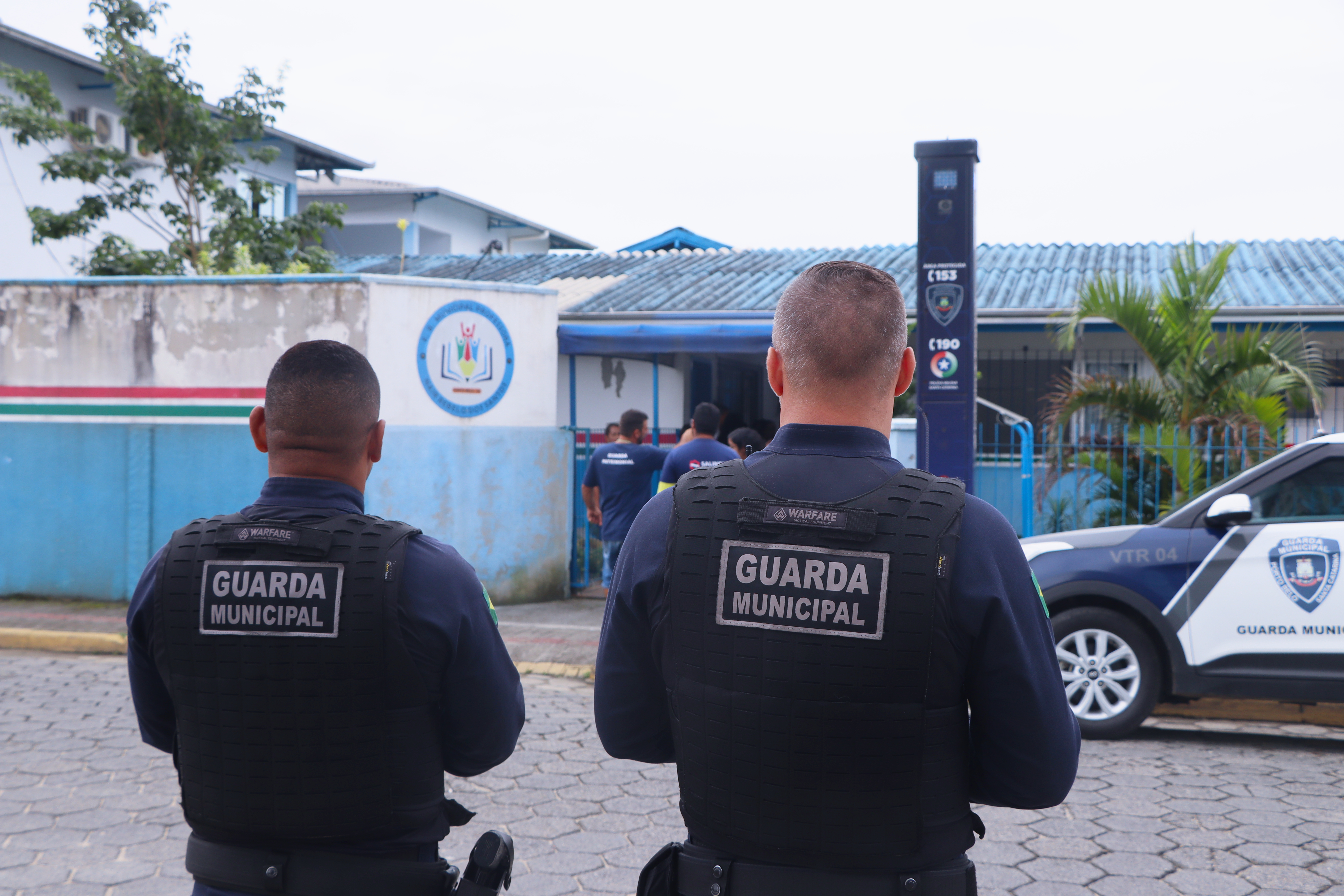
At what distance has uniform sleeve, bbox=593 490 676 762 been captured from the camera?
2006mm

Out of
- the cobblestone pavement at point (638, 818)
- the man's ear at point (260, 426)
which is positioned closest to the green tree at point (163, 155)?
the cobblestone pavement at point (638, 818)

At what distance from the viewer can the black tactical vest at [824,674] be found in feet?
5.85

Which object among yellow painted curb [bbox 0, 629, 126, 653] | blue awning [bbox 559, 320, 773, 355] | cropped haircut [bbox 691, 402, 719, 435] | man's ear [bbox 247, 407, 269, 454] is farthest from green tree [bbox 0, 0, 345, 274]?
man's ear [bbox 247, 407, 269, 454]

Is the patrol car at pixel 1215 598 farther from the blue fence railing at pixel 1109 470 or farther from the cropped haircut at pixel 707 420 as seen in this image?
the cropped haircut at pixel 707 420

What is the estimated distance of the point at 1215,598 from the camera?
618 centimetres

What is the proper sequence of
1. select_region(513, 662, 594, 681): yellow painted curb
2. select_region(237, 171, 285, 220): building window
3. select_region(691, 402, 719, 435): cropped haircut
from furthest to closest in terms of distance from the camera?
1. select_region(237, 171, 285, 220): building window
2. select_region(691, 402, 719, 435): cropped haircut
3. select_region(513, 662, 594, 681): yellow painted curb

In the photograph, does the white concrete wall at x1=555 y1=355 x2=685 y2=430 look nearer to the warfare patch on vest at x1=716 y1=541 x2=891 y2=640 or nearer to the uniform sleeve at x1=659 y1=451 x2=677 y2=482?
the uniform sleeve at x1=659 y1=451 x2=677 y2=482

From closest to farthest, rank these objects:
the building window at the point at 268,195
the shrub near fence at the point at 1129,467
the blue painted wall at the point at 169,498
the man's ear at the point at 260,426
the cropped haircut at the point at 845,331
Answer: the cropped haircut at the point at 845,331, the man's ear at the point at 260,426, the shrub near fence at the point at 1129,467, the blue painted wall at the point at 169,498, the building window at the point at 268,195

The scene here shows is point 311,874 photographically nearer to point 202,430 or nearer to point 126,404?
point 202,430

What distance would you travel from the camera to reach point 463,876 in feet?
7.04

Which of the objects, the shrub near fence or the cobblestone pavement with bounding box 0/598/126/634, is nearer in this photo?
the shrub near fence

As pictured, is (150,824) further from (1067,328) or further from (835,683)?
(1067,328)

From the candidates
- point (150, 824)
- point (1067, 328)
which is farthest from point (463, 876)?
point (1067, 328)

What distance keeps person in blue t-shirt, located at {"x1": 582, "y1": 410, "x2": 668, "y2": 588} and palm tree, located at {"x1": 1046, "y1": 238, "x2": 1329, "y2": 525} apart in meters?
3.52
